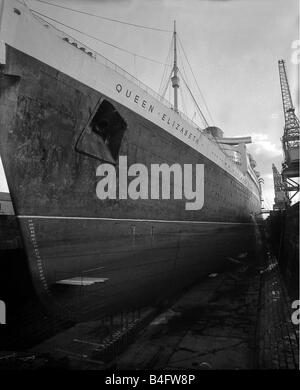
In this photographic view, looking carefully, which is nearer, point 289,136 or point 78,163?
point 78,163

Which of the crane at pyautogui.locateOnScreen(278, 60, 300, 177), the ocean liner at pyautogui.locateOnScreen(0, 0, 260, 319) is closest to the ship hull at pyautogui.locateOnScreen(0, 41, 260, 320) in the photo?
the ocean liner at pyautogui.locateOnScreen(0, 0, 260, 319)

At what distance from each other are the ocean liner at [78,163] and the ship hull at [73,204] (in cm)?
2

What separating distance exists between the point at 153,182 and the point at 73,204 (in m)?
2.89

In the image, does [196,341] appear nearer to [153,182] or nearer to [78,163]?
[153,182]

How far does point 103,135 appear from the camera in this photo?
7.38 m

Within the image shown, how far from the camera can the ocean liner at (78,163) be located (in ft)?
18.6

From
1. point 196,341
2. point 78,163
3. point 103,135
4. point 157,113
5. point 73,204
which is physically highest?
point 157,113

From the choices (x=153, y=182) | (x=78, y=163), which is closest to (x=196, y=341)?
(x=153, y=182)

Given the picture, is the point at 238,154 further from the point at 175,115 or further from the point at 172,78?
the point at 175,115

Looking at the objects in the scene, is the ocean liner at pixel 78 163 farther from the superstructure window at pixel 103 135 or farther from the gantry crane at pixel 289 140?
the gantry crane at pixel 289 140

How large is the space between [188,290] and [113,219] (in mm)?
6886

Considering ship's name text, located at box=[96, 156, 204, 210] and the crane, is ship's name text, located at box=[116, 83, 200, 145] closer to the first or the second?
ship's name text, located at box=[96, 156, 204, 210]

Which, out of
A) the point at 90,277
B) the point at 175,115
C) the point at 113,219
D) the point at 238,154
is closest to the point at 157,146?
the point at 175,115

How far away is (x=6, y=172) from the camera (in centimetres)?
559
